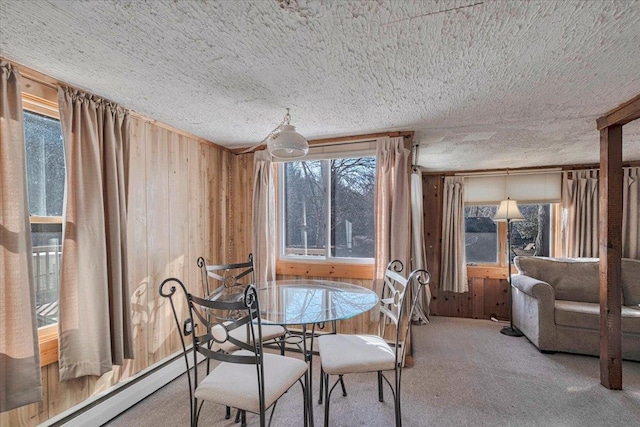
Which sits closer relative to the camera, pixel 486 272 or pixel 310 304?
pixel 310 304

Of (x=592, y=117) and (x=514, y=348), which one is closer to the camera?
(x=592, y=117)

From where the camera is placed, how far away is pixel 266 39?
1.34 m

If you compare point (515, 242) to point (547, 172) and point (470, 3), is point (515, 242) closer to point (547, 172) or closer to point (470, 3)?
point (547, 172)

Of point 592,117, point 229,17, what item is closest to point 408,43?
point 229,17

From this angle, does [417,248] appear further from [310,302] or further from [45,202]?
[45,202]

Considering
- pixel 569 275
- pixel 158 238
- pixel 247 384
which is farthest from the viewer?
pixel 569 275

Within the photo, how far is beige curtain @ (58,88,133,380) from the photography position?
1.75 metres

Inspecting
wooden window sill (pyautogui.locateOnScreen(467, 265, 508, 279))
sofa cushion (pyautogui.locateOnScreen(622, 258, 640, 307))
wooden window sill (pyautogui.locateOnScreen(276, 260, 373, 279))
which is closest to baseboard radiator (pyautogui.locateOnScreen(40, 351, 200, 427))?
wooden window sill (pyautogui.locateOnScreen(276, 260, 373, 279))

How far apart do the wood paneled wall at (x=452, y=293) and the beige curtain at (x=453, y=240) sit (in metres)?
0.10

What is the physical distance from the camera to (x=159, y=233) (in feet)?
8.16

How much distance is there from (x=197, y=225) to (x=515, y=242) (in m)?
4.34

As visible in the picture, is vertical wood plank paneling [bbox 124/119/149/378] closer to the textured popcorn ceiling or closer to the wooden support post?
the textured popcorn ceiling

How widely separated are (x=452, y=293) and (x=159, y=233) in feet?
12.8

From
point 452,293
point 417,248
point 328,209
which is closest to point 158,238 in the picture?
point 328,209
